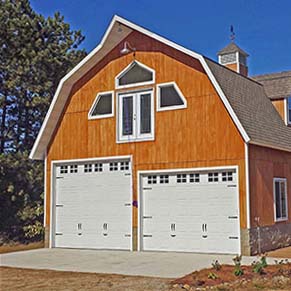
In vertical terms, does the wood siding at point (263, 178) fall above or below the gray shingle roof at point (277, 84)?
below

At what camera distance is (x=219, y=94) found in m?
13.9

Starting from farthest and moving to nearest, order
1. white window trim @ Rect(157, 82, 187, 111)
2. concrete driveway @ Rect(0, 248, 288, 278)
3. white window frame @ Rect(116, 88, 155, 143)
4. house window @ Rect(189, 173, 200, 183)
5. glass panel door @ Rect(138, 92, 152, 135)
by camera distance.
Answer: glass panel door @ Rect(138, 92, 152, 135)
white window frame @ Rect(116, 88, 155, 143)
white window trim @ Rect(157, 82, 187, 111)
house window @ Rect(189, 173, 200, 183)
concrete driveway @ Rect(0, 248, 288, 278)


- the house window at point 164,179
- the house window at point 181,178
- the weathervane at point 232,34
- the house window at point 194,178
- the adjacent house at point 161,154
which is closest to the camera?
the adjacent house at point 161,154

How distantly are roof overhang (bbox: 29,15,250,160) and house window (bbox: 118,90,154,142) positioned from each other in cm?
164

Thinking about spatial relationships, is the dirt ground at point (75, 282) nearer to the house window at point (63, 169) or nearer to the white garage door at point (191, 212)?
the white garage door at point (191, 212)

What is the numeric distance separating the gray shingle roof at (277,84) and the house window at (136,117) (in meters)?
5.27

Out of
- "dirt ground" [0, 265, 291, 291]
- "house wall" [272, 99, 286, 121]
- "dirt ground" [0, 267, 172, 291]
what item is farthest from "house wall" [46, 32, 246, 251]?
"dirt ground" [0, 267, 172, 291]

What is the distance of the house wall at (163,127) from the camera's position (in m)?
14.2

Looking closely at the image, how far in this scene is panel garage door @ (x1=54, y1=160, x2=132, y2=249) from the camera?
15633 millimetres

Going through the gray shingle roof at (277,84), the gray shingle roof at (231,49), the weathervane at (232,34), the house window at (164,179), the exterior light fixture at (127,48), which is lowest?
the house window at (164,179)

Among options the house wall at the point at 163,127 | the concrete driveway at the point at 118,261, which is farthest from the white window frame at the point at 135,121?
the concrete driveway at the point at 118,261

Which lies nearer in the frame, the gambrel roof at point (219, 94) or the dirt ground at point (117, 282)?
the dirt ground at point (117, 282)

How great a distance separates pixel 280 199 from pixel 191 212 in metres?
3.16

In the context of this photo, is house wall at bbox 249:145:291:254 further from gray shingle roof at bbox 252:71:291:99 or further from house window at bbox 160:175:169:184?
gray shingle roof at bbox 252:71:291:99
